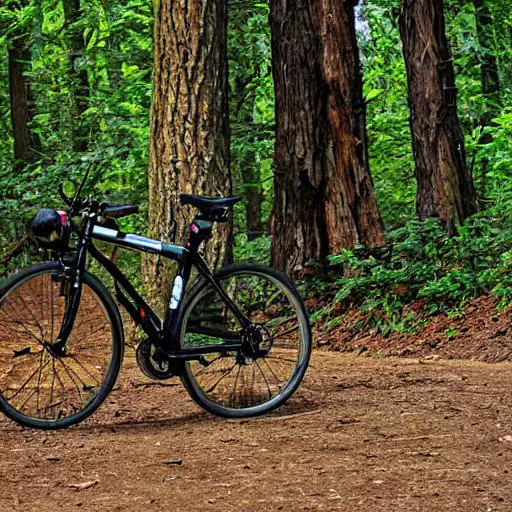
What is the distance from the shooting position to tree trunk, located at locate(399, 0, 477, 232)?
12656 millimetres

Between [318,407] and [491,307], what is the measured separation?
4142mm

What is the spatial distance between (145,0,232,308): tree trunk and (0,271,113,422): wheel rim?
112 inches

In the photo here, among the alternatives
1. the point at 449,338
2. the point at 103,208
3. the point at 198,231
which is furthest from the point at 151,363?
the point at 449,338

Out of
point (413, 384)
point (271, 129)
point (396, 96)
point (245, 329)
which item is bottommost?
point (413, 384)

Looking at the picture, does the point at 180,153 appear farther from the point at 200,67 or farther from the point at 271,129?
the point at 271,129

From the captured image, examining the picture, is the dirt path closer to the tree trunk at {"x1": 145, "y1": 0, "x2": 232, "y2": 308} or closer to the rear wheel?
the rear wheel

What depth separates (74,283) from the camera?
5609 mm

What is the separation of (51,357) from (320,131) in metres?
6.46

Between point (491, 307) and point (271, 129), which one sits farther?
point (271, 129)

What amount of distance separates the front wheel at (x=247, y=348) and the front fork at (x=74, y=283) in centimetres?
63

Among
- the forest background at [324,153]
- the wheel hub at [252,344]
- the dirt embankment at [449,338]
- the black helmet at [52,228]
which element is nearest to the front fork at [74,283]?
the black helmet at [52,228]

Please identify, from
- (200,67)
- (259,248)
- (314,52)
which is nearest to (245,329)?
(200,67)

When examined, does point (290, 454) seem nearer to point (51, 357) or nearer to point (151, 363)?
point (151, 363)

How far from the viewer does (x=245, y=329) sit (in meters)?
5.96
